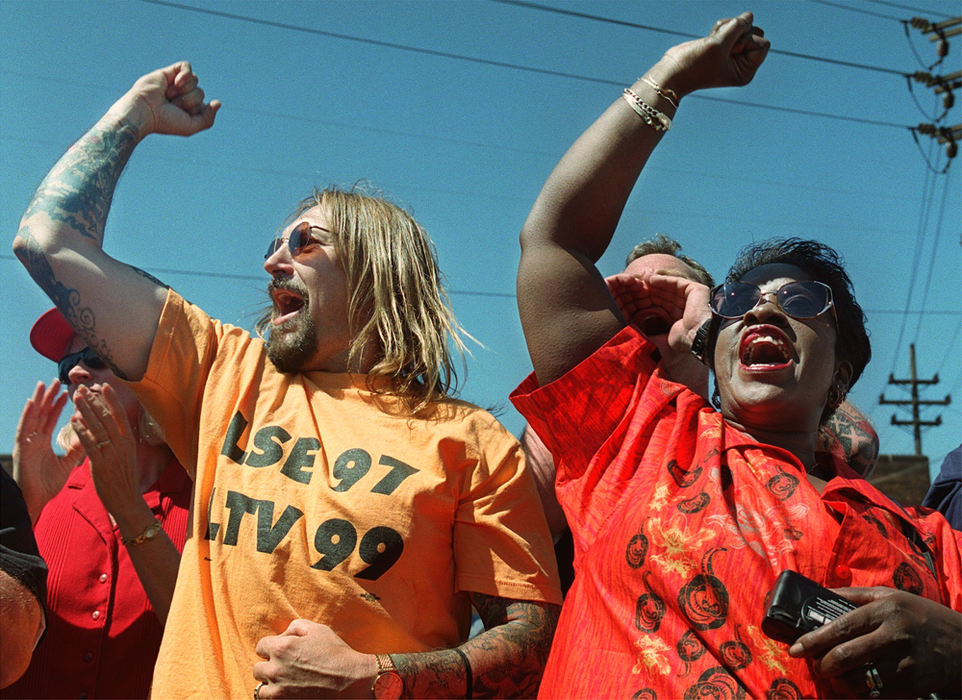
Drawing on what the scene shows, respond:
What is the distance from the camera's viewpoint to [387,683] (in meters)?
2.19

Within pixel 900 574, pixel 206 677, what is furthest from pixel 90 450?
pixel 900 574

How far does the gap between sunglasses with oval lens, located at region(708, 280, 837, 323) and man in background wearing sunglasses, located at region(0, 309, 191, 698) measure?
1638 mm

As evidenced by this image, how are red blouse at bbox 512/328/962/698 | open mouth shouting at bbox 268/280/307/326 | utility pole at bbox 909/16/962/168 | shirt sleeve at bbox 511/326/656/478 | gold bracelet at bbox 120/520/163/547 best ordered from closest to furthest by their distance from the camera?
red blouse at bbox 512/328/962/698 < shirt sleeve at bbox 511/326/656/478 < gold bracelet at bbox 120/520/163/547 < open mouth shouting at bbox 268/280/307/326 < utility pole at bbox 909/16/962/168

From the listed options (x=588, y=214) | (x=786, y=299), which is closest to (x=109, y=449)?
(x=588, y=214)

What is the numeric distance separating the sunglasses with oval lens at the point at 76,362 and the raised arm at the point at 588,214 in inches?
70.2

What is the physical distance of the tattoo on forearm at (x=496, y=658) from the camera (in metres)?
2.24

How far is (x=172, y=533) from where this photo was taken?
304 cm

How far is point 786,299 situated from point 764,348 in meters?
0.15

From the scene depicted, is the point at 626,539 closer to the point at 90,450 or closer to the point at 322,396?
the point at 322,396

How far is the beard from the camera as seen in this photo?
271 cm

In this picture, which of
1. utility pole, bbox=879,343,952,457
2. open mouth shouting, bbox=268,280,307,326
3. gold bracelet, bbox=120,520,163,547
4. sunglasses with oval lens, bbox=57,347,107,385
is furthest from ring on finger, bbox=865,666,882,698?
utility pole, bbox=879,343,952,457

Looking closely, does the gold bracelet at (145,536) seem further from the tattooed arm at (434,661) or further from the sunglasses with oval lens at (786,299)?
the sunglasses with oval lens at (786,299)

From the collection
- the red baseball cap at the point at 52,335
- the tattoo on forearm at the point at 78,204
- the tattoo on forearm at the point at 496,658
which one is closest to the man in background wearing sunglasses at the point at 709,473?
the tattoo on forearm at the point at 496,658

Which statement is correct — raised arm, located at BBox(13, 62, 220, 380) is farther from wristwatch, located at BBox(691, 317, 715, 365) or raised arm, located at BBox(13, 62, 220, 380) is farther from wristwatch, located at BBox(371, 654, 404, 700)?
wristwatch, located at BBox(691, 317, 715, 365)
